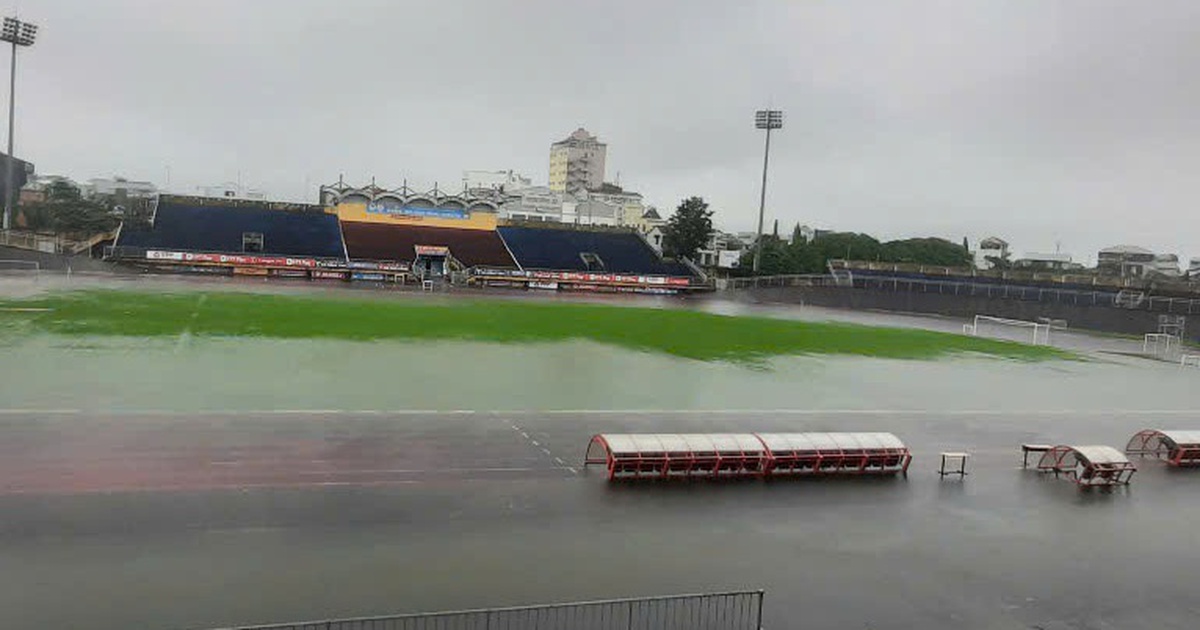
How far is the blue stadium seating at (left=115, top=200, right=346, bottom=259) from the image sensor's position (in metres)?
68.2

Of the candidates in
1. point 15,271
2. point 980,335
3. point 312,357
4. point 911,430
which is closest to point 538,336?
point 312,357

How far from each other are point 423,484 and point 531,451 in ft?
10.8

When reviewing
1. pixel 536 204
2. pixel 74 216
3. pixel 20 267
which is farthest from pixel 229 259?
pixel 536 204

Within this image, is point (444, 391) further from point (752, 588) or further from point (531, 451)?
point (752, 588)

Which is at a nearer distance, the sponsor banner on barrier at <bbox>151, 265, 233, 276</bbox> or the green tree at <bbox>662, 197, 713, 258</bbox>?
the sponsor banner on barrier at <bbox>151, 265, 233, 276</bbox>

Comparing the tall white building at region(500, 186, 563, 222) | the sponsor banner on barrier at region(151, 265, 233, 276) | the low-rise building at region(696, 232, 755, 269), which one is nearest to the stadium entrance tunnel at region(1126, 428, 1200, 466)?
the sponsor banner on barrier at region(151, 265, 233, 276)

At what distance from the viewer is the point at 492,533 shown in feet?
40.4

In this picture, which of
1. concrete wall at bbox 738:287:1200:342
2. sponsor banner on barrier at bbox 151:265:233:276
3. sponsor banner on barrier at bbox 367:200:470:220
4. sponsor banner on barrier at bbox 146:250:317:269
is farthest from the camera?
sponsor banner on barrier at bbox 367:200:470:220

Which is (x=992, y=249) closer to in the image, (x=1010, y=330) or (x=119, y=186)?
(x=1010, y=330)

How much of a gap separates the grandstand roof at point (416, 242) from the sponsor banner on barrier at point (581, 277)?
2.37m

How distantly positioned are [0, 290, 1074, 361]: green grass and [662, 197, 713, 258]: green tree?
109 ft

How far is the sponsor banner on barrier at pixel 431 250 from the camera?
7519 centimetres

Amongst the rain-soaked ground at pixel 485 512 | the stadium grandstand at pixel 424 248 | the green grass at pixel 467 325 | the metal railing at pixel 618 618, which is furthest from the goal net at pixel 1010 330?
the metal railing at pixel 618 618

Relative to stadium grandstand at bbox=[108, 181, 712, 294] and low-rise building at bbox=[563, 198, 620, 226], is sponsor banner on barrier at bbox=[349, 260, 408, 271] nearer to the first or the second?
stadium grandstand at bbox=[108, 181, 712, 294]
